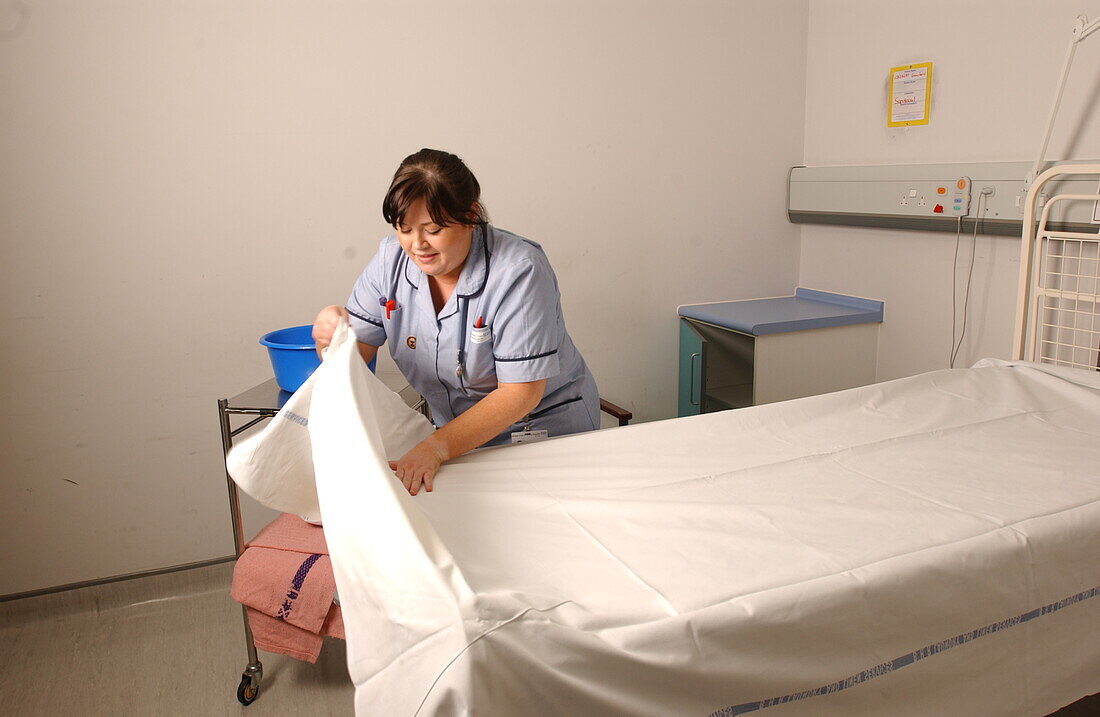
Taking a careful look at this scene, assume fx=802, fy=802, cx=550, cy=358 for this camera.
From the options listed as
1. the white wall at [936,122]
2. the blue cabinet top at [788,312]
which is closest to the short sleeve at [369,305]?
the blue cabinet top at [788,312]

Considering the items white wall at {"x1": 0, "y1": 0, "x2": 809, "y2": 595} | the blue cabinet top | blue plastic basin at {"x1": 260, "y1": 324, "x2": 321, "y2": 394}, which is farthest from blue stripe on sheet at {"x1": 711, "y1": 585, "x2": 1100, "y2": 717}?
white wall at {"x1": 0, "y1": 0, "x2": 809, "y2": 595}

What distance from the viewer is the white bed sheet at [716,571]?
97 cm

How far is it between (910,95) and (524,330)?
1.79 metres

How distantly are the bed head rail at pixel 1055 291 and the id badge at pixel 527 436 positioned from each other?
1.37m

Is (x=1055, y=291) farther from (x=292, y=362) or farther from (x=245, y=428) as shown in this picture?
(x=245, y=428)

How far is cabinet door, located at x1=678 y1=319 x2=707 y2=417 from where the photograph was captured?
293 cm

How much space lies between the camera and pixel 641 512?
53.8 inches

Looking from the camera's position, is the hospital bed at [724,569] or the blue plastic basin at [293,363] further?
the blue plastic basin at [293,363]

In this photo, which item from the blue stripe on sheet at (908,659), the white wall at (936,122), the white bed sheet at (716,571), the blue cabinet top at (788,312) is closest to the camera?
the white bed sheet at (716,571)

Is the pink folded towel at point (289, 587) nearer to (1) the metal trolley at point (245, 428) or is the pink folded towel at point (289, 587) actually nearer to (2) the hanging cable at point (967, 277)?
(1) the metal trolley at point (245, 428)

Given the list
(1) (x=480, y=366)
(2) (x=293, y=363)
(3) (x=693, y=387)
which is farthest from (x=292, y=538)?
(3) (x=693, y=387)

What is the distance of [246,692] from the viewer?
6.68 feet

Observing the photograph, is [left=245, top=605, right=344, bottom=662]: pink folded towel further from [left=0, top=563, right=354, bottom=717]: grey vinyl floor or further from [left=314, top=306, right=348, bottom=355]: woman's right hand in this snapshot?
[left=314, top=306, right=348, bottom=355]: woman's right hand

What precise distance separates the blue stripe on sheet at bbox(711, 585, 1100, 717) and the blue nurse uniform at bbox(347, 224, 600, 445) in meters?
0.74
